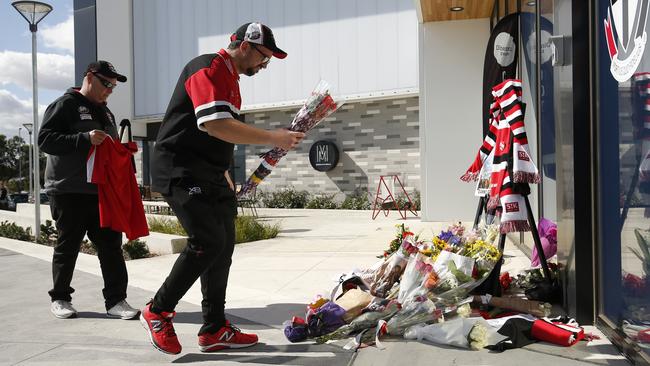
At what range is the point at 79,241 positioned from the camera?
4234 millimetres

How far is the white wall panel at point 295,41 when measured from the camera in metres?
17.4

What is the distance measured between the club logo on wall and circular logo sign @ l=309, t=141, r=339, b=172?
1561cm

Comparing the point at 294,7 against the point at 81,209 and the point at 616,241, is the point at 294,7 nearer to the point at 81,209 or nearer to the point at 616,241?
the point at 81,209

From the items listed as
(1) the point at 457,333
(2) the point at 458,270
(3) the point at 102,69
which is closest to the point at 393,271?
(2) the point at 458,270

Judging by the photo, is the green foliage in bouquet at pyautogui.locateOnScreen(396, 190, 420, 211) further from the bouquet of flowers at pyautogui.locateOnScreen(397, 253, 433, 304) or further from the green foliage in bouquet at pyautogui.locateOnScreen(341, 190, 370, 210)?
the bouquet of flowers at pyautogui.locateOnScreen(397, 253, 433, 304)

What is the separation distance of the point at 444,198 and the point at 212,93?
294 inches

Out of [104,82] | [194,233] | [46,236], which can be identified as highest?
[104,82]

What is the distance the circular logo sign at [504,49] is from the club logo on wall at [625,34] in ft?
13.3

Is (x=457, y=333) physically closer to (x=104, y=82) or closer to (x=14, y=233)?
(x=104, y=82)

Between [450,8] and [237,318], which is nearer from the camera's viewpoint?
[237,318]

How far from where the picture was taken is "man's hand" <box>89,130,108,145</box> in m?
4.02

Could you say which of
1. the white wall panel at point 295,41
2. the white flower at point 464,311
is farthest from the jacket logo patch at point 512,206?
the white wall panel at point 295,41

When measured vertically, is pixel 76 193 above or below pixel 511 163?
below

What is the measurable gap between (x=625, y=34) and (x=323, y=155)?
53.1 feet
